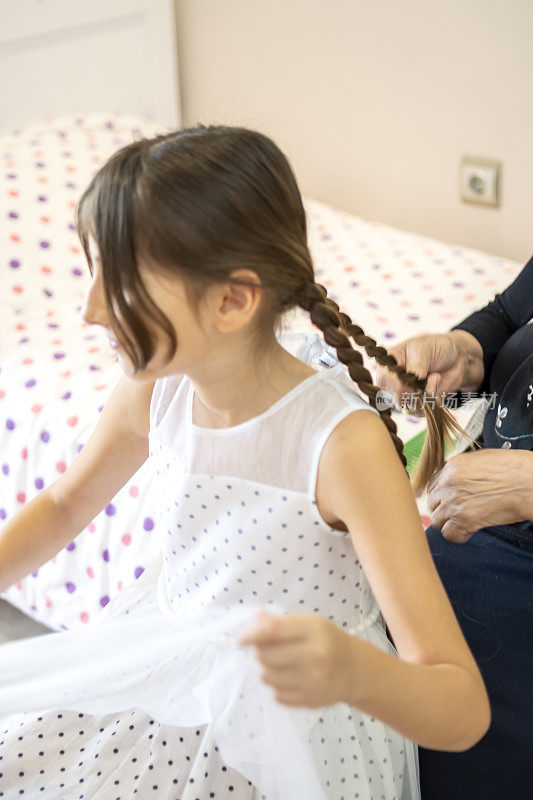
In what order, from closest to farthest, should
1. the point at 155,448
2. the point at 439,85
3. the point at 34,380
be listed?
the point at 155,448 < the point at 34,380 < the point at 439,85

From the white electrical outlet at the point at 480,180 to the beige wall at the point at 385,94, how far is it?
19 millimetres

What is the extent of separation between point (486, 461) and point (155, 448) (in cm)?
Result: 36

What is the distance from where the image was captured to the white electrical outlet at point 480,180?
6.81ft

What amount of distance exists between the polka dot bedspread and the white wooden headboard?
189mm

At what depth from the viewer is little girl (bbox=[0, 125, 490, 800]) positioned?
2.20 feet

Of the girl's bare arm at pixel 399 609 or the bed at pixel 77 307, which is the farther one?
the bed at pixel 77 307

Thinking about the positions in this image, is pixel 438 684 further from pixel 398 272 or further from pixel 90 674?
pixel 398 272

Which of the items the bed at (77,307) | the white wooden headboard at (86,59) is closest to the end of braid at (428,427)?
the bed at (77,307)

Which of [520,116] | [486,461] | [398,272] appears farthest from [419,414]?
[520,116]

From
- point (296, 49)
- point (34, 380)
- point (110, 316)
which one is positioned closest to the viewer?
point (110, 316)

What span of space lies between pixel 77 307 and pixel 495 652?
114 centimetres

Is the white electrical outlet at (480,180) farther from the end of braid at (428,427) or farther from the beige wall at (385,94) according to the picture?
the end of braid at (428,427)

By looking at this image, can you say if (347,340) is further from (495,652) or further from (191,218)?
(495,652)

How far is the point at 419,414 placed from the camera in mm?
1034
